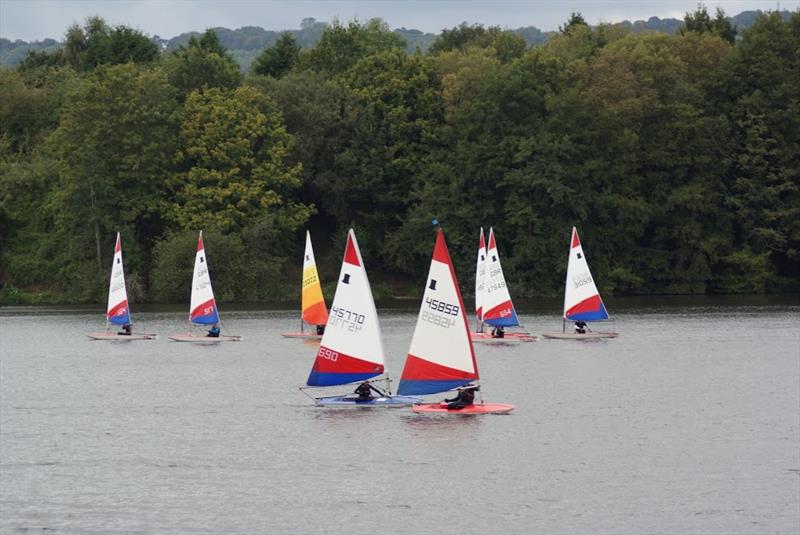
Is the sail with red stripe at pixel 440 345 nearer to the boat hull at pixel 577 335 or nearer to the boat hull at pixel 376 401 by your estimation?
the boat hull at pixel 376 401

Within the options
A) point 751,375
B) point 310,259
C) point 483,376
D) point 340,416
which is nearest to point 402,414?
point 340,416

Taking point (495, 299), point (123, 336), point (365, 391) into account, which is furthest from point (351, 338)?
point (123, 336)

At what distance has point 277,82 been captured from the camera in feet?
411

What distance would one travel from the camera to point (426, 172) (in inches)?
4692

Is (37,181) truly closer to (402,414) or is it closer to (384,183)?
(384,183)

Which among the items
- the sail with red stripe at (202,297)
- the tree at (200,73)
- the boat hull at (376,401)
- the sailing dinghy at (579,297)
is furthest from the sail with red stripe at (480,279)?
the tree at (200,73)

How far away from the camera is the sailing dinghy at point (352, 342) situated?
54375 mm

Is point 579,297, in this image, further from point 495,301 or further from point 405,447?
point 405,447

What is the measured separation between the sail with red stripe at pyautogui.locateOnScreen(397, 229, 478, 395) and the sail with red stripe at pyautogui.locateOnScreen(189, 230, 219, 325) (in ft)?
109

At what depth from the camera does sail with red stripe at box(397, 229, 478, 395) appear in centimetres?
5203

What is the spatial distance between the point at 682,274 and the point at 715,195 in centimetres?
697

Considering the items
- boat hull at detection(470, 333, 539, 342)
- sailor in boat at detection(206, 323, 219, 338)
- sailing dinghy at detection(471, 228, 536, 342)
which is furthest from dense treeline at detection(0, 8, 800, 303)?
sailing dinghy at detection(471, 228, 536, 342)

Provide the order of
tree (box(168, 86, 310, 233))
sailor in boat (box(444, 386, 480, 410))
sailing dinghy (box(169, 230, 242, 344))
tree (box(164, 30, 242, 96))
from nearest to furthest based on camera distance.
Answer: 1. sailor in boat (box(444, 386, 480, 410))
2. sailing dinghy (box(169, 230, 242, 344))
3. tree (box(168, 86, 310, 233))
4. tree (box(164, 30, 242, 96))

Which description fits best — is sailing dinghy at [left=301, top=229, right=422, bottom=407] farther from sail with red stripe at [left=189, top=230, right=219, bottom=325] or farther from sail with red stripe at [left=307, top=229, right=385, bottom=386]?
sail with red stripe at [left=189, top=230, right=219, bottom=325]
